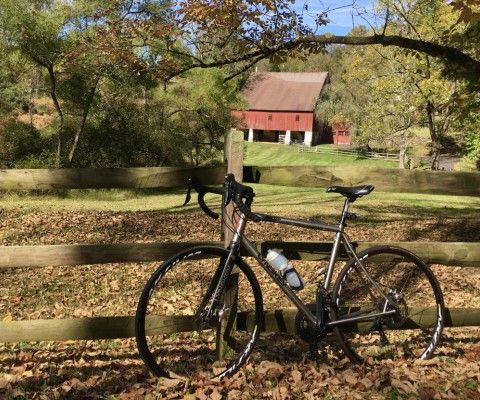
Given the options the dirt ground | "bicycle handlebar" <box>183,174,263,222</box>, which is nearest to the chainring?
the dirt ground

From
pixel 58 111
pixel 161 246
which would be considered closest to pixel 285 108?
pixel 58 111

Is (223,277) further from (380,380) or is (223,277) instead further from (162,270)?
(380,380)

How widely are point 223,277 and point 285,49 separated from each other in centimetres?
684

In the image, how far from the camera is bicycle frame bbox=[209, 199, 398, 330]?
12.7 feet

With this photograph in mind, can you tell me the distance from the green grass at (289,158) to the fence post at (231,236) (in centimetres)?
5354

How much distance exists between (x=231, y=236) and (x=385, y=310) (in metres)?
1.54

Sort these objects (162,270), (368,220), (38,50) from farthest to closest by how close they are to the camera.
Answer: (38,50), (368,220), (162,270)

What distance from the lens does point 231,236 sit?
412 centimetres

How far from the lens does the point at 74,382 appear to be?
4.06 meters

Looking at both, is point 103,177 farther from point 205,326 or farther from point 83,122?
point 83,122

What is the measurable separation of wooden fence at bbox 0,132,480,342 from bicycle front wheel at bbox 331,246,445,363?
152 mm

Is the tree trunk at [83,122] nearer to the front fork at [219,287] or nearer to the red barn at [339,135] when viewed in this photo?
the front fork at [219,287]

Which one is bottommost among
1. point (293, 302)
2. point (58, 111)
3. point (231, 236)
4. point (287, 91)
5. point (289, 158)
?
point (289, 158)

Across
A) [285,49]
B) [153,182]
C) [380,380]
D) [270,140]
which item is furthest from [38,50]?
[270,140]
